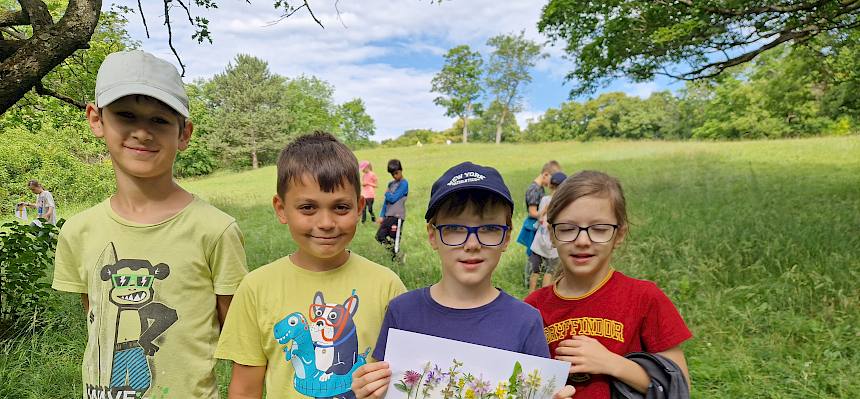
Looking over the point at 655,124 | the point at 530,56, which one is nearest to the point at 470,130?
the point at 530,56

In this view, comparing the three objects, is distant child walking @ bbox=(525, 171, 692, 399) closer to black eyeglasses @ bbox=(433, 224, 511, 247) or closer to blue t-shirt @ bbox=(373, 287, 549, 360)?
blue t-shirt @ bbox=(373, 287, 549, 360)

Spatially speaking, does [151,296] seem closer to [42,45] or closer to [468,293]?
[468,293]

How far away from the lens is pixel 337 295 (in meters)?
1.67

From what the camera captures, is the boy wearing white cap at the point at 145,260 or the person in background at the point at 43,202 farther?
the person in background at the point at 43,202

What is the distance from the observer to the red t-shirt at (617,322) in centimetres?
165

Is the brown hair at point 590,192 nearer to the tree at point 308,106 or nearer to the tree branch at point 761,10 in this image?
the tree branch at point 761,10

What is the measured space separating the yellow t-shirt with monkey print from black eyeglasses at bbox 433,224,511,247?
0.83m

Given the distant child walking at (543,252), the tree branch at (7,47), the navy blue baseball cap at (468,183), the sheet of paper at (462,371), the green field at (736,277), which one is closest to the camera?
the sheet of paper at (462,371)

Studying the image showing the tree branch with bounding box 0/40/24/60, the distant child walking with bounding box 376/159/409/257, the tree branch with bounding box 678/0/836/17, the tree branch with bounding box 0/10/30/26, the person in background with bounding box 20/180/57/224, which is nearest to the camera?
the tree branch with bounding box 0/40/24/60

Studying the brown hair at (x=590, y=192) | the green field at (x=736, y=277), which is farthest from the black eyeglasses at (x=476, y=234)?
the green field at (x=736, y=277)

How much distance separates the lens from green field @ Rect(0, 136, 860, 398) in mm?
3820

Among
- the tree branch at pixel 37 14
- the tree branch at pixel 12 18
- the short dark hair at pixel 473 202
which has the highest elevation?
the tree branch at pixel 12 18

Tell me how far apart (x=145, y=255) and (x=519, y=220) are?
976 cm

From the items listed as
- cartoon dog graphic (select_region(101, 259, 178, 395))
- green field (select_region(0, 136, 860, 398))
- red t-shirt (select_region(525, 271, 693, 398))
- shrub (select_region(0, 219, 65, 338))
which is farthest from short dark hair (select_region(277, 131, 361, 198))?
shrub (select_region(0, 219, 65, 338))
